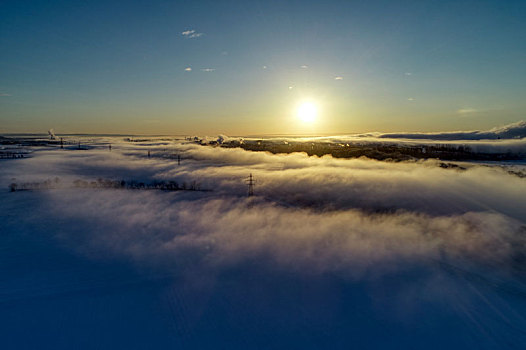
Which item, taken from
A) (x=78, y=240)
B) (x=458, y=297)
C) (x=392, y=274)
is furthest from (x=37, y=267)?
(x=458, y=297)

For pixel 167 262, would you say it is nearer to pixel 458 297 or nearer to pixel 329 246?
pixel 329 246

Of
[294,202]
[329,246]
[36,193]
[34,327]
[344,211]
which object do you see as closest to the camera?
[34,327]

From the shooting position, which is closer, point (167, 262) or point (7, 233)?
point (167, 262)

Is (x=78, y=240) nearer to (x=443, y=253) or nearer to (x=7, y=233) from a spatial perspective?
(x=7, y=233)

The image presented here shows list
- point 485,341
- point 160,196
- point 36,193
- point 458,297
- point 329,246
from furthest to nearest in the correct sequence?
point 160,196
point 36,193
point 329,246
point 458,297
point 485,341

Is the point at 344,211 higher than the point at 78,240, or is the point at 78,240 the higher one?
the point at 78,240

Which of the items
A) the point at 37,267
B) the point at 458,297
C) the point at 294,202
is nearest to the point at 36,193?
the point at 37,267
